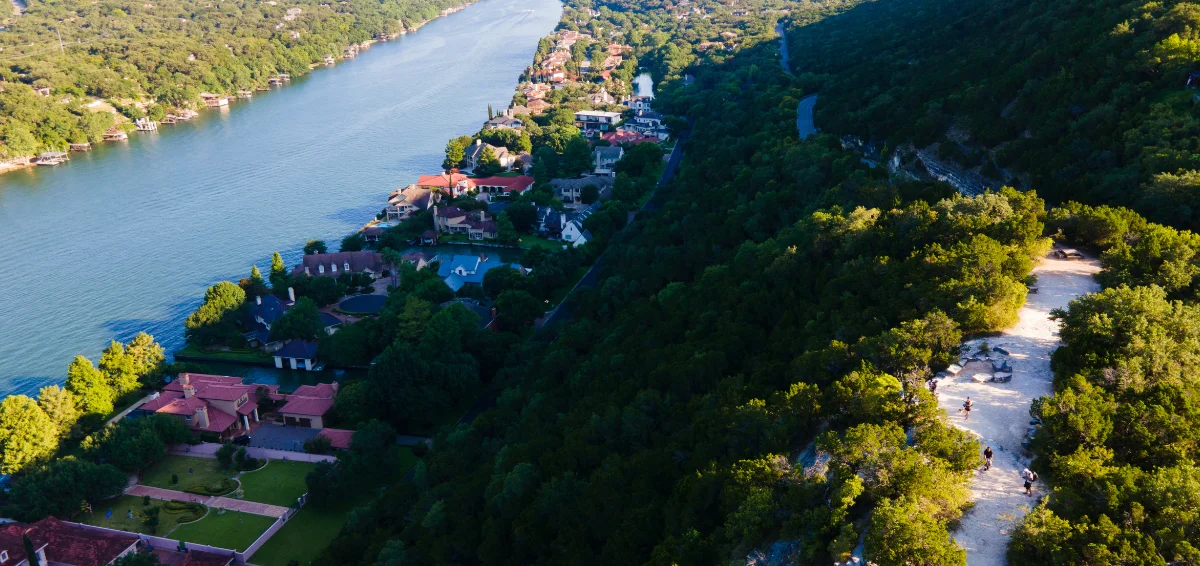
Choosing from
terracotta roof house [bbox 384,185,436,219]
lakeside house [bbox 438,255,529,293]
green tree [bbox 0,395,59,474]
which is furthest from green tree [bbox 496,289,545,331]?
terracotta roof house [bbox 384,185,436,219]

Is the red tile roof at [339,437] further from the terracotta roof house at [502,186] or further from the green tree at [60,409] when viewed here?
the terracotta roof house at [502,186]

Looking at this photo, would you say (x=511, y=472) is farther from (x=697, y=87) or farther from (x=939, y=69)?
(x=697, y=87)

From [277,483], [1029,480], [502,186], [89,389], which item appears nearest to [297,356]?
[89,389]

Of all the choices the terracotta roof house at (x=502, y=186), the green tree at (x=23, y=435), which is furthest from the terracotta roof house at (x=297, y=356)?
the terracotta roof house at (x=502, y=186)

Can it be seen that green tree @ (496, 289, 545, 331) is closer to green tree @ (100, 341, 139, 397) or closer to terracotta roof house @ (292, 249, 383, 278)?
terracotta roof house @ (292, 249, 383, 278)

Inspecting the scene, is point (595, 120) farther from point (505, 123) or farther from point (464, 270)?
point (464, 270)

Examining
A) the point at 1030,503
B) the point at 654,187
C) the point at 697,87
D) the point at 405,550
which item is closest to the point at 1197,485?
the point at 1030,503
